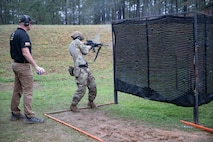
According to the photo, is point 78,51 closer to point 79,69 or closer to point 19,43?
point 79,69

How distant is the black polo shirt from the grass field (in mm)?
1256

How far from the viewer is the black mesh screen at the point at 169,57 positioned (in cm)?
455

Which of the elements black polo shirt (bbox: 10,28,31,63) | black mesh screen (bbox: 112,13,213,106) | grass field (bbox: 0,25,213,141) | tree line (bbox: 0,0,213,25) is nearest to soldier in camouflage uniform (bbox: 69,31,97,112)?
grass field (bbox: 0,25,213,141)

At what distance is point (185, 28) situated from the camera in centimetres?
452

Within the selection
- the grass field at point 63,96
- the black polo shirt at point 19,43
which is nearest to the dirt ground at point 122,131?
the grass field at point 63,96

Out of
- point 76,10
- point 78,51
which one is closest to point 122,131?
point 78,51

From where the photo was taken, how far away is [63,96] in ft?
24.4

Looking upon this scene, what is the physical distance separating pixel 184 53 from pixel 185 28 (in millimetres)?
444

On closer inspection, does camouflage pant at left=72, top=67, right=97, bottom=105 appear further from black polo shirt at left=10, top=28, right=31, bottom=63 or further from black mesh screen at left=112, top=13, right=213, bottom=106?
black polo shirt at left=10, top=28, right=31, bottom=63

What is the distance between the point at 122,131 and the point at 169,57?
1.65m

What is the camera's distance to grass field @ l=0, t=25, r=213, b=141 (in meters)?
4.92

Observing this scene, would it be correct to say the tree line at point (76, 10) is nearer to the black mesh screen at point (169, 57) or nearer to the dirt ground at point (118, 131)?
the black mesh screen at point (169, 57)

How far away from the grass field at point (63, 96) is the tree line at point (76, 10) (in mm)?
17228

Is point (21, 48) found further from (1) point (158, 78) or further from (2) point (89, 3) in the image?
(2) point (89, 3)
